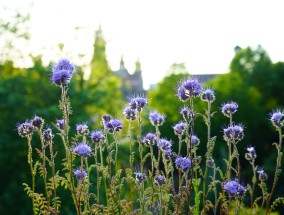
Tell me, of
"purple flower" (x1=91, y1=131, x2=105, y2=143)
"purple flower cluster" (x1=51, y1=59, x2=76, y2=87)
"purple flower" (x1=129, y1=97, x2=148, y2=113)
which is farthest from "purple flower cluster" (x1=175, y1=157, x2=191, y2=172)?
"purple flower cluster" (x1=51, y1=59, x2=76, y2=87)

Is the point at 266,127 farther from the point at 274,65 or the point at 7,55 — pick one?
the point at 7,55

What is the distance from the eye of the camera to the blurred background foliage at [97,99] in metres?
16.0

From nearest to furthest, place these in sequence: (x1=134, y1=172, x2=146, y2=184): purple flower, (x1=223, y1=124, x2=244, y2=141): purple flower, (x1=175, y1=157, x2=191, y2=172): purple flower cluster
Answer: (x1=175, y1=157, x2=191, y2=172): purple flower cluster < (x1=223, y1=124, x2=244, y2=141): purple flower < (x1=134, y1=172, x2=146, y2=184): purple flower

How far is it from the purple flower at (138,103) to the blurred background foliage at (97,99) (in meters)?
1.26

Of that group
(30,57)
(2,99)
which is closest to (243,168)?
(30,57)

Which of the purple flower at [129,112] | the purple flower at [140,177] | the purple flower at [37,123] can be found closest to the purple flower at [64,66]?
the purple flower at [37,123]

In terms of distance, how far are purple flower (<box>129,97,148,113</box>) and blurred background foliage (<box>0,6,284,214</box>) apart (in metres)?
1.26

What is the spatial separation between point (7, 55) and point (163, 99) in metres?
13.3

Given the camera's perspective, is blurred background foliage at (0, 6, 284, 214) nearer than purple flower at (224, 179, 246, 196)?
No

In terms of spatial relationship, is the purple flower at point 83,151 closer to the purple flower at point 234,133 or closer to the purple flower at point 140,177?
the purple flower at point 140,177

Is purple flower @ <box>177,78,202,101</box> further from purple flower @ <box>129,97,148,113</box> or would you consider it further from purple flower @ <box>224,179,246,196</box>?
purple flower @ <box>224,179,246,196</box>

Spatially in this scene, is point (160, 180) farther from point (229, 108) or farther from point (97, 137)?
point (229, 108)

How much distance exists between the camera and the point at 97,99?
19.0m

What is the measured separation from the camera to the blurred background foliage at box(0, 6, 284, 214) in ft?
52.4
